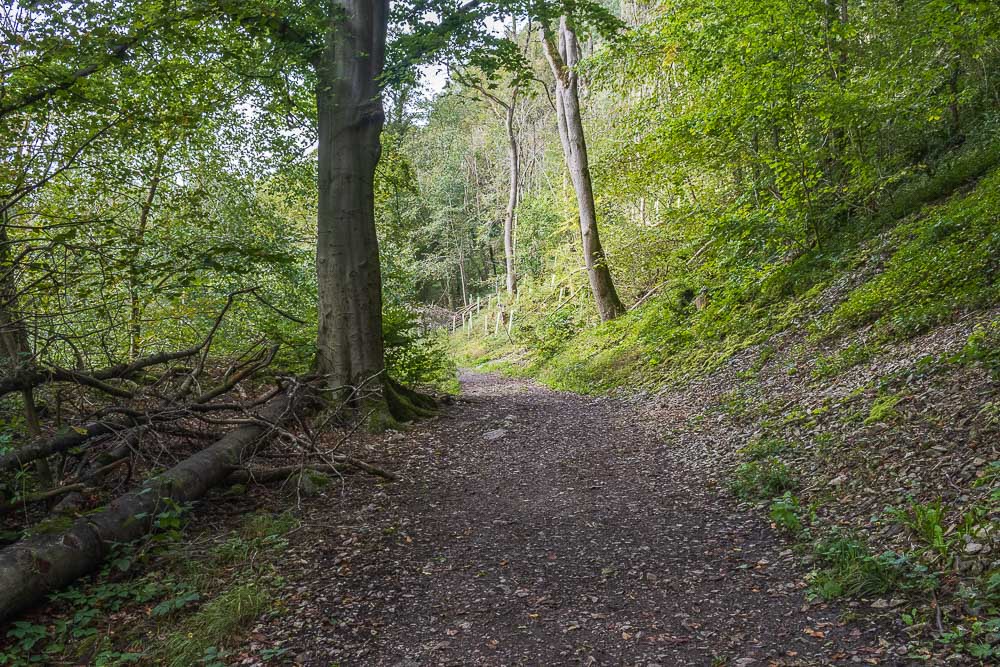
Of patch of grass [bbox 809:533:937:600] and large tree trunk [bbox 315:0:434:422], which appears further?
large tree trunk [bbox 315:0:434:422]

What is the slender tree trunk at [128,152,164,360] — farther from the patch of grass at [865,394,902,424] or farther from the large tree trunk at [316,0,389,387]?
the patch of grass at [865,394,902,424]

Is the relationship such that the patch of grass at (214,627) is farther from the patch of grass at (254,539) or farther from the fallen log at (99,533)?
the fallen log at (99,533)

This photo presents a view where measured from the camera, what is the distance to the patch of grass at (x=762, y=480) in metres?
4.68

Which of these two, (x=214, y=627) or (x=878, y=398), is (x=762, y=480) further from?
(x=214, y=627)

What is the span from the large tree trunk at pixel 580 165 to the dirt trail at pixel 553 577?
834 centimetres

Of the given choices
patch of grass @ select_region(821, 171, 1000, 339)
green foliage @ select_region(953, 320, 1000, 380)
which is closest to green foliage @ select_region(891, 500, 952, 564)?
green foliage @ select_region(953, 320, 1000, 380)

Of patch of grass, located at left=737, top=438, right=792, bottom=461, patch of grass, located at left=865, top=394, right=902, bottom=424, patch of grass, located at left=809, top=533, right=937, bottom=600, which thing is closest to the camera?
patch of grass, located at left=809, top=533, right=937, bottom=600

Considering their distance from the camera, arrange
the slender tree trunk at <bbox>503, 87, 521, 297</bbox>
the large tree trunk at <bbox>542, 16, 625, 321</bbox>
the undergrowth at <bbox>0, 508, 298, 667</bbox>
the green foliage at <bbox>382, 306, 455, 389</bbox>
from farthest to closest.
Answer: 1. the slender tree trunk at <bbox>503, 87, 521, 297</bbox>
2. the large tree trunk at <bbox>542, 16, 625, 321</bbox>
3. the green foliage at <bbox>382, 306, 455, 389</bbox>
4. the undergrowth at <bbox>0, 508, 298, 667</bbox>

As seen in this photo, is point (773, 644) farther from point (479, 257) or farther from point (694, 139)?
point (479, 257)

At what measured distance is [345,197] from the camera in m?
7.90

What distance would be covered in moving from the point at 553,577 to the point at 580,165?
12117mm

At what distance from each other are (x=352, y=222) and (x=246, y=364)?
2.62m

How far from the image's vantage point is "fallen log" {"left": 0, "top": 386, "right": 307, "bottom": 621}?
3.46 meters

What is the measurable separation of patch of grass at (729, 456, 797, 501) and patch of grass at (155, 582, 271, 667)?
3824 millimetres
